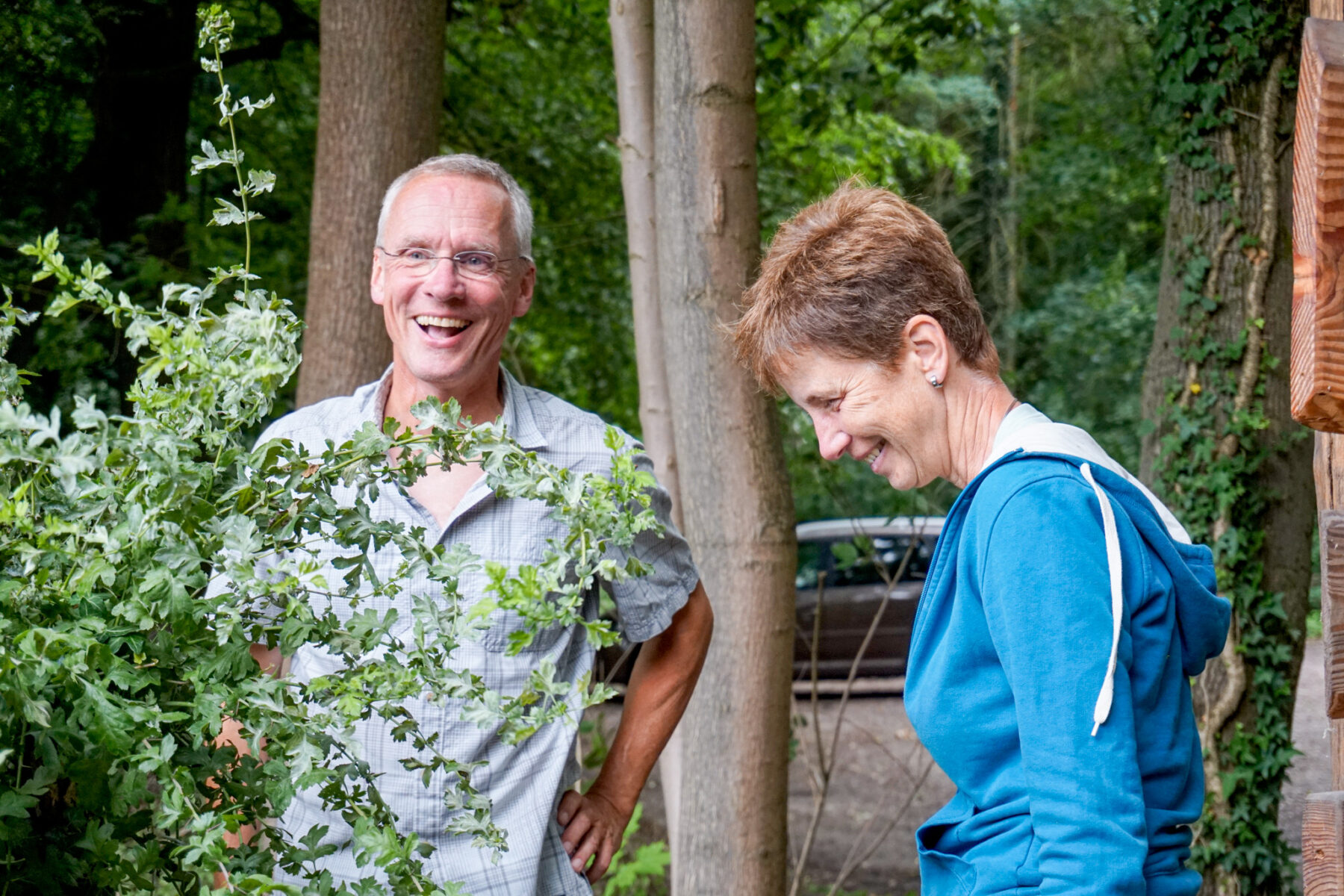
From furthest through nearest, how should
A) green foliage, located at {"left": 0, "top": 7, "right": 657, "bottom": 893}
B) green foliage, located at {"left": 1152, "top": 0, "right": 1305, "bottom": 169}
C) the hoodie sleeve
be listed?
green foliage, located at {"left": 1152, "top": 0, "right": 1305, "bottom": 169}, the hoodie sleeve, green foliage, located at {"left": 0, "top": 7, "right": 657, "bottom": 893}

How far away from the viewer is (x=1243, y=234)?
475 centimetres

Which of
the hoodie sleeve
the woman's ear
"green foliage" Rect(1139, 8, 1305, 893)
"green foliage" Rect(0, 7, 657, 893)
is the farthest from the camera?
"green foliage" Rect(1139, 8, 1305, 893)

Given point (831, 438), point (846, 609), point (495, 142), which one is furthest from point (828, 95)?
point (831, 438)

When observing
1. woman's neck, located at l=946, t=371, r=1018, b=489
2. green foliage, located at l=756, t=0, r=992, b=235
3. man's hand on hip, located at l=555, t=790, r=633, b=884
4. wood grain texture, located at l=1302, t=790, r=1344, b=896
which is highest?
green foliage, located at l=756, t=0, r=992, b=235

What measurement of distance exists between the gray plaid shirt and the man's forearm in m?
0.06

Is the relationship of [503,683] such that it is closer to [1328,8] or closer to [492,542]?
[492,542]

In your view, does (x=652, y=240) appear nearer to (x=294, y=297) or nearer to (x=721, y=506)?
(x=721, y=506)

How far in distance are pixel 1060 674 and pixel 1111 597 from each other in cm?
10

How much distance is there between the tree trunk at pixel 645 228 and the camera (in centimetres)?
371

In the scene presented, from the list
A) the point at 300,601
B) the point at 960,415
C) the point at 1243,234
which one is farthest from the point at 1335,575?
the point at 1243,234

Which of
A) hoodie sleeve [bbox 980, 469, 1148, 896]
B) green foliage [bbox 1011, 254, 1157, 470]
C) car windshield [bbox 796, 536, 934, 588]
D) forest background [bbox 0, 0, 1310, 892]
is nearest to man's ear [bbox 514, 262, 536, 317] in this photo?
forest background [bbox 0, 0, 1310, 892]

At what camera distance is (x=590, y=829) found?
2.15 meters

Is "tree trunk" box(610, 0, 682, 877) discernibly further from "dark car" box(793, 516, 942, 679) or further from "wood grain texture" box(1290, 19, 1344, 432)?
"dark car" box(793, 516, 942, 679)

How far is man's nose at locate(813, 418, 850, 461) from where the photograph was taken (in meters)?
1.71
